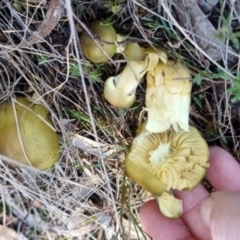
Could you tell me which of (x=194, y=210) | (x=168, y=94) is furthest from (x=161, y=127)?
(x=194, y=210)

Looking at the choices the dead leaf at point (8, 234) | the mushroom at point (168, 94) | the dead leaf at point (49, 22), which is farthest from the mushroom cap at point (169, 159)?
the dead leaf at point (8, 234)

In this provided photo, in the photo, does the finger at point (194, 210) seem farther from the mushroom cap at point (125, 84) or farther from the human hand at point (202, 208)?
the mushroom cap at point (125, 84)

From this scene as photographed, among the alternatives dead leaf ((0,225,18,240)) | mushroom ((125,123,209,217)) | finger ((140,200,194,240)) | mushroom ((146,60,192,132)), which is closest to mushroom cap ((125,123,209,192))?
mushroom ((125,123,209,217))

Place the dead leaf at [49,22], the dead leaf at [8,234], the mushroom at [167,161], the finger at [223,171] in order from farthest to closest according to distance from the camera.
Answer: the dead leaf at [8,234]
the finger at [223,171]
the mushroom at [167,161]
the dead leaf at [49,22]

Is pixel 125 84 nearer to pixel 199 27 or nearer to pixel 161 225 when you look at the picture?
pixel 199 27

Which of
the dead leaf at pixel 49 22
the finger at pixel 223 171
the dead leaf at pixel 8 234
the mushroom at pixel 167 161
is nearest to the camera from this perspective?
the dead leaf at pixel 49 22

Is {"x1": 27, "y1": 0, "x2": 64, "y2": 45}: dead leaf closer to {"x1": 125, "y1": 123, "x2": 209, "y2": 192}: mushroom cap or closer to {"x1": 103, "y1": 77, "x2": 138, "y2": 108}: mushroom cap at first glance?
{"x1": 103, "y1": 77, "x2": 138, "y2": 108}: mushroom cap
